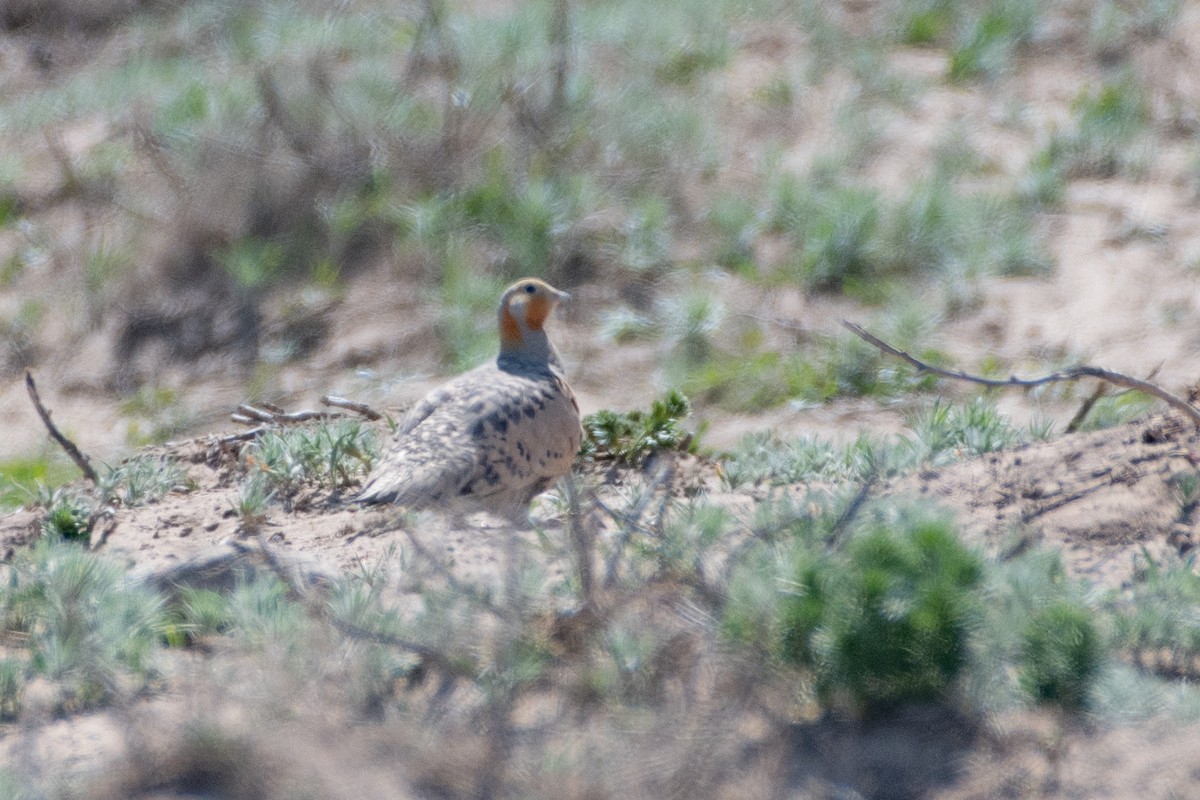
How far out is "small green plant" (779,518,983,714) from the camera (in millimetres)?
2963

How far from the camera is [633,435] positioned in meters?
6.13

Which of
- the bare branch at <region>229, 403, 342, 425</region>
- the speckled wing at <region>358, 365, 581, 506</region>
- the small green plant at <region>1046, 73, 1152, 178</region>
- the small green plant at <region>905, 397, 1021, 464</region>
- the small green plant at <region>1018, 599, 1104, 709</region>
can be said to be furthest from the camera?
the small green plant at <region>1046, 73, 1152, 178</region>

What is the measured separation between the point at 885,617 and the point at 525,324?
3593 mm

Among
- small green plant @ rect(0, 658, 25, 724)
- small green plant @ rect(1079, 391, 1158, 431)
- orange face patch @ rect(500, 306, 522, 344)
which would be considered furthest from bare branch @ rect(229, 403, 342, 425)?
small green plant @ rect(1079, 391, 1158, 431)

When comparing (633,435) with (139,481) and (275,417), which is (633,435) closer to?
(275,417)

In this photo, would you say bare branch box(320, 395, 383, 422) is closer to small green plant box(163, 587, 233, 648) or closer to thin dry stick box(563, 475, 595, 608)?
small green plant box(163, 587, 233, 648)

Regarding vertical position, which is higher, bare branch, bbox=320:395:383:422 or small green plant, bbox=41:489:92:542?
small green plant, bbox=41:489:92:542

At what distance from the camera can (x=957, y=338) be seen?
25.5ft

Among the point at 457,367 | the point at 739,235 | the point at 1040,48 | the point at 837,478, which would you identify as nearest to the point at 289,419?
the point at 457,367

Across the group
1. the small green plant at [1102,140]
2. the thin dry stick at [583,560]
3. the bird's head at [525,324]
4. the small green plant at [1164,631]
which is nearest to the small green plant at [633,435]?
the bird's head at [525,324]

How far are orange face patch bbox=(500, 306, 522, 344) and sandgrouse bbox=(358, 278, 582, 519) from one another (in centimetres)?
14

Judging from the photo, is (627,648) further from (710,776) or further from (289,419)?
(289,419)

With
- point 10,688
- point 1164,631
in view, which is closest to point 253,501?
point 10,688

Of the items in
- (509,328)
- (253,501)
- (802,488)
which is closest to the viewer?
(802,488)
